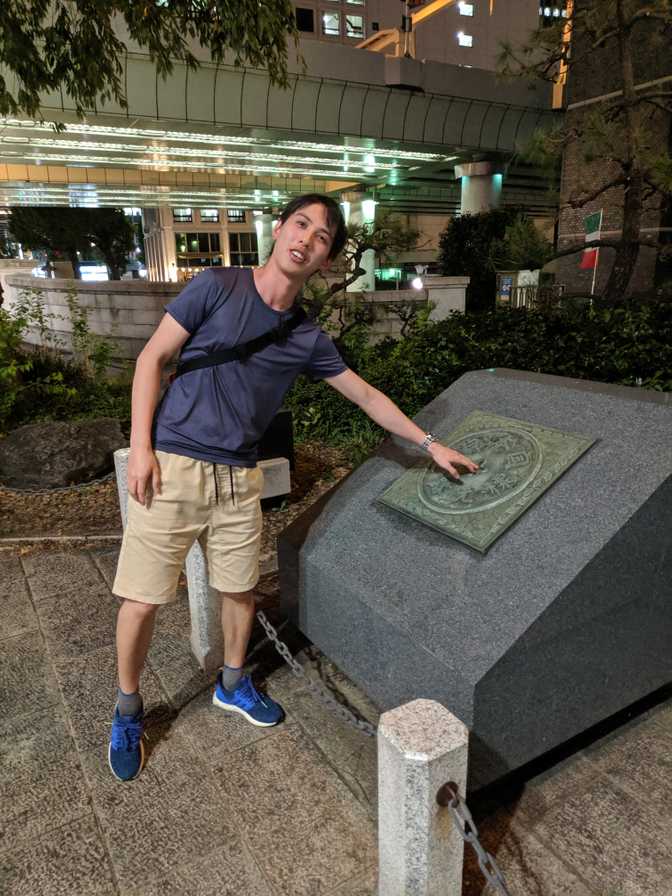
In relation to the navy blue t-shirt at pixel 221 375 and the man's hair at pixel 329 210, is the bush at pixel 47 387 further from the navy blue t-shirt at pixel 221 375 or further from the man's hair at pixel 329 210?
the man's hair at pixel 329 210

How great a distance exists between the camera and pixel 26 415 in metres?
7.67

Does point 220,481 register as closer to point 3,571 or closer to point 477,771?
point 477,771

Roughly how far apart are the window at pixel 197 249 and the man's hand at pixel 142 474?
5885cm

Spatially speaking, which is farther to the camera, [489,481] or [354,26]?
[354,26]

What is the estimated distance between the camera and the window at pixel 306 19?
51.4 metres

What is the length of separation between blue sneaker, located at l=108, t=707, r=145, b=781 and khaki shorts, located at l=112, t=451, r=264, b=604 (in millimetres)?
576

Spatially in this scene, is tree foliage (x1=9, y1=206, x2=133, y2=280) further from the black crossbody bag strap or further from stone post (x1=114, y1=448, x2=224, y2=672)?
the black crossbody bag strap

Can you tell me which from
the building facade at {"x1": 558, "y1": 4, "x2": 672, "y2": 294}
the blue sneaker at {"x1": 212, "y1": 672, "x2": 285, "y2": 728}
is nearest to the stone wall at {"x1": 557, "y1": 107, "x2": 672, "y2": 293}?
the building facade at {"x1": 558, "y1": 4, "x2": 672, "y2": 294}

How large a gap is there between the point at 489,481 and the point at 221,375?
4.28ft

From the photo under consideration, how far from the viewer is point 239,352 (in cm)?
228

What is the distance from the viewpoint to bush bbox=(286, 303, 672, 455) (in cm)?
477

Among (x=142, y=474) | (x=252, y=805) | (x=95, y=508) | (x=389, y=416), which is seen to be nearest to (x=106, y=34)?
(x=95, y=508)

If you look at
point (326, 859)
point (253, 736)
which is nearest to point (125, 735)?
point (253, 736)

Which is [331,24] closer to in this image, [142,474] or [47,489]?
[47,489]
